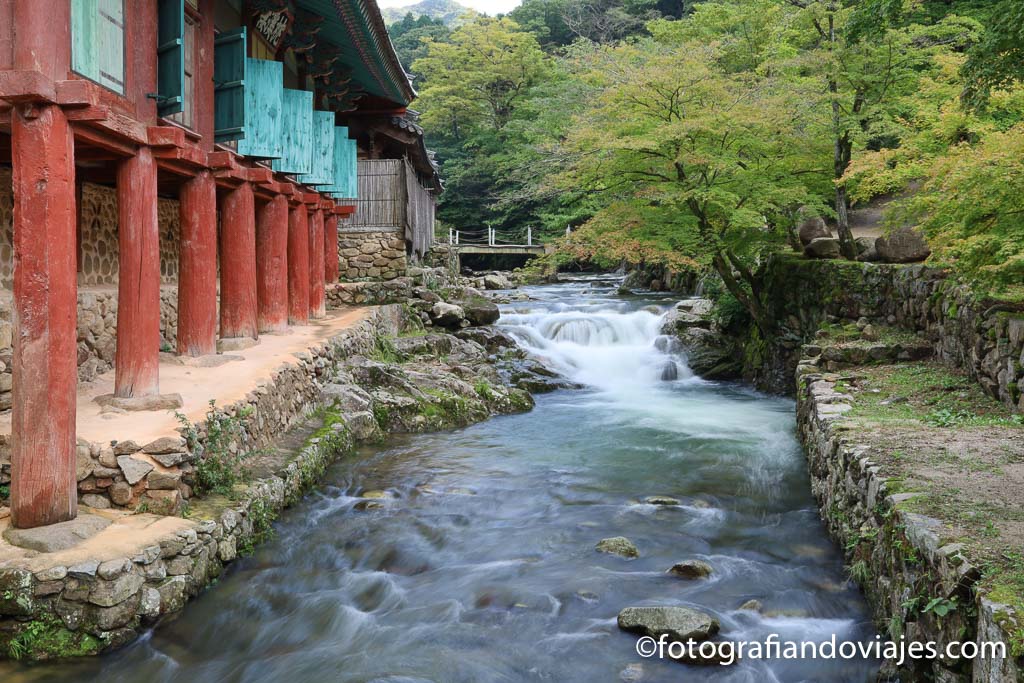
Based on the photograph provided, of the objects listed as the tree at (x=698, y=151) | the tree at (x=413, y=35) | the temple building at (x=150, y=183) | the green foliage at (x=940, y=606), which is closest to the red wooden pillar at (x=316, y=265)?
the temple building at (x=150, y=183)

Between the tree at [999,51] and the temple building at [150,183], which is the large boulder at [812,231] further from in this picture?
the tree at [999,51]

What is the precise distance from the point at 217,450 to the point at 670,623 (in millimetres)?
4559

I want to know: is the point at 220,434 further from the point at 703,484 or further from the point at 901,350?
the point at 901,350

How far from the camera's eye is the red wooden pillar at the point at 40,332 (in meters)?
5.71

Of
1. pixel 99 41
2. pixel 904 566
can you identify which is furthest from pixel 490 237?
pixel 904 566

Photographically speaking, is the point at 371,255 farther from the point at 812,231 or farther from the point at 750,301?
the point at 812,231

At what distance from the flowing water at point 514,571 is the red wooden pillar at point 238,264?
9.76ft

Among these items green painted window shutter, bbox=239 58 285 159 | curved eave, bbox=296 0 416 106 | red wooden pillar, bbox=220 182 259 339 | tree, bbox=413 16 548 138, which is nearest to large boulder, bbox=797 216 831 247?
curved eave, bbox=296 0 416 106

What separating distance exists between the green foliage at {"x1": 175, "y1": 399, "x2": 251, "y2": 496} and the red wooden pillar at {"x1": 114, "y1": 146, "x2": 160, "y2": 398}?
0.94 m

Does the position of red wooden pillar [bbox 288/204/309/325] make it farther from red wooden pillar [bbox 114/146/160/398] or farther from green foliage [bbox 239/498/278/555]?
green foliage [bbox 239/498/278/555]

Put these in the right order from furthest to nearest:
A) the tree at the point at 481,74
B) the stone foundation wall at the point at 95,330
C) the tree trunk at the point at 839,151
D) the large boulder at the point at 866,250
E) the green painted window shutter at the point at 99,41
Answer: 1. the tree at the point at 481,74
2. the large boulder at the point at 866,250
3. the tree trunk at the point at 839,151
4. the stone foundation wall at the point at 95,330
5. the green painted window shutter at the point at 99,41

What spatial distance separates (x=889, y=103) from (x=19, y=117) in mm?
15026

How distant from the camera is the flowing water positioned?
5535mm

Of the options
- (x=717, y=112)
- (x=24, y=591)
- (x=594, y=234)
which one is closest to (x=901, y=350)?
(x=717, y=112)
